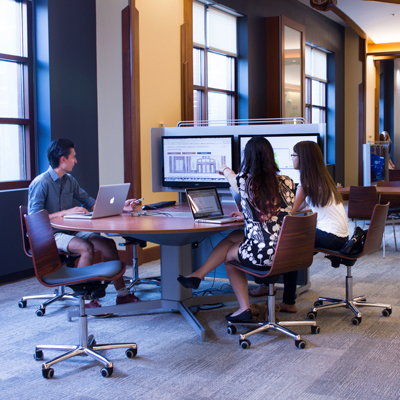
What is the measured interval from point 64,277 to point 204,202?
1.03 m

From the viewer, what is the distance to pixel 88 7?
203 inches

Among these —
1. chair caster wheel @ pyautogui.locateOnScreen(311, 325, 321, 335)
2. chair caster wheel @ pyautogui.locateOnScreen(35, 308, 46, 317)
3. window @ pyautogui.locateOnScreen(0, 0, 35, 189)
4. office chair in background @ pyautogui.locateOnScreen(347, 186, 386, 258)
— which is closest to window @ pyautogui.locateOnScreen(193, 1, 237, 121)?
office chair in background @ pyautogui.locateOnScreen(347, 186, 386, 258)

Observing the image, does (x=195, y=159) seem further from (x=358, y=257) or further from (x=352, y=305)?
(x=352, y=305)

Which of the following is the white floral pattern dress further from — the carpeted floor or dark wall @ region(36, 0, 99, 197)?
dark wall @ region(36, 0, 99, 197)

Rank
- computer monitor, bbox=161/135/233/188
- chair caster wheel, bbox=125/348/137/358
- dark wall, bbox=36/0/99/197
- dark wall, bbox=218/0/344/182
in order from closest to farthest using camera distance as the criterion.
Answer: chair caster wheel, bbox=125/348/137/358 < computer monitor, bbox=161/135/233/188 < dark wall, bbox=36/0/99/197 < dark wall, bbox=218/0/344/182

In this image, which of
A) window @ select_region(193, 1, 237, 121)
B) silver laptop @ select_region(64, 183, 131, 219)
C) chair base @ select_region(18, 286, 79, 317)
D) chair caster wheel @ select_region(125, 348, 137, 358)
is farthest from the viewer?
window @ select_region(193, 1, 237, 121)

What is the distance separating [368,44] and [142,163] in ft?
27.8

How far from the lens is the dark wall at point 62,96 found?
180 inches

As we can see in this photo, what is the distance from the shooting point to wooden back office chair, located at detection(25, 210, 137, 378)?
102 inches

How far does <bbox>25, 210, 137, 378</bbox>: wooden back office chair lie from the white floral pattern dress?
0.75m

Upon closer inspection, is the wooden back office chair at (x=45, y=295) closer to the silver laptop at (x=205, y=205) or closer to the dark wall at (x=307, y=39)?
the silver laptop at (x=205, y=205)

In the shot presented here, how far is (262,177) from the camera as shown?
3.03 meters

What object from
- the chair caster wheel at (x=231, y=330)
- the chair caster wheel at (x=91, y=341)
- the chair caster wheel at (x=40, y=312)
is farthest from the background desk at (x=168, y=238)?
the chair caster wheel at (x=91, y=341)

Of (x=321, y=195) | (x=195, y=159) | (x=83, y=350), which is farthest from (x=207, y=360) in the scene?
(x=195, y=159)
